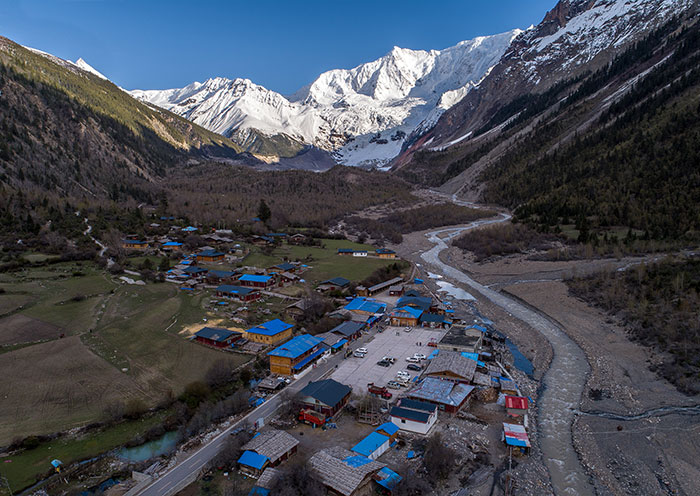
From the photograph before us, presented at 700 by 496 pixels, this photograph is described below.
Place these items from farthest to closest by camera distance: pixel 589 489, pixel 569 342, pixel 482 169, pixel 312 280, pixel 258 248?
pixel 482 169 → pixel 258 248 → pixel 312 280 → pixel 569 342 → pixel 589 489

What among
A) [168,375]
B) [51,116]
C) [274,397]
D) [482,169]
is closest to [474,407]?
[274,397]

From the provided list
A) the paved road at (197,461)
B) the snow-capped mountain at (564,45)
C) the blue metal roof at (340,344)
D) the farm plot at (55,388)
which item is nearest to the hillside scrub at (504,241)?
the blue metal roof at (340,344)

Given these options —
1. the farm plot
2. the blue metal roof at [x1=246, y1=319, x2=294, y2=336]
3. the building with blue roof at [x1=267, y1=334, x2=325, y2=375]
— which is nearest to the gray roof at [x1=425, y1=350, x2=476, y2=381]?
the building with blue roof at [x1=267, y1=334, x2=325, y2=375]

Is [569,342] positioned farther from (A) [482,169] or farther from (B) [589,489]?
(A) [482,169]

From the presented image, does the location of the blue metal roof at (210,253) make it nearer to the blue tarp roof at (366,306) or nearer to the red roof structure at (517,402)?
the blue tarp roof at (366,306)

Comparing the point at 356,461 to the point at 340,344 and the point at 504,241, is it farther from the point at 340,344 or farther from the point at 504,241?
the point at 504,241

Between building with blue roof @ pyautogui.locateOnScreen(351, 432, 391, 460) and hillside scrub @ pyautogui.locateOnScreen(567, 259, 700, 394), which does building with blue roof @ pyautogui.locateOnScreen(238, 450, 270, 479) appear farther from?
hillside scrub @ pyautogui.locateOnScreen(567, 259, 700, 394)
